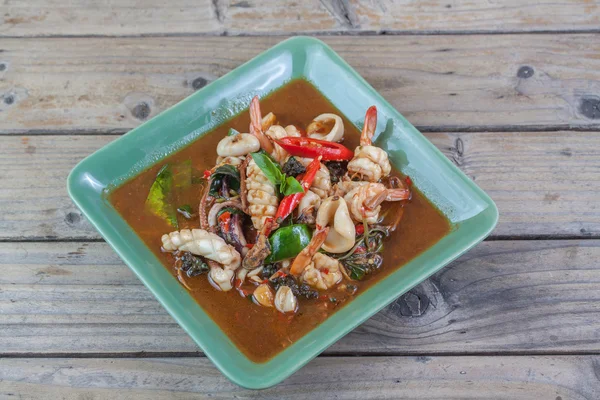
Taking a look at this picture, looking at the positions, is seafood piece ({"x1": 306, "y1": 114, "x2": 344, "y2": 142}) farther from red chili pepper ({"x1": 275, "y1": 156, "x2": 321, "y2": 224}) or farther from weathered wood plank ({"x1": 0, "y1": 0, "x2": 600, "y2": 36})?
weathered wood plank ({"x1": 0, "y1": 0, "x2": 600, "y2": 36})

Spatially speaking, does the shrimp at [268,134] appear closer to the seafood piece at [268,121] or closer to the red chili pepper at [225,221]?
the seafood piece at [268,121]

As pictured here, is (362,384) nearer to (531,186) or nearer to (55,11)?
(531,186)

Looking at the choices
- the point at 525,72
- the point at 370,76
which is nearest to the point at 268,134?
the point at 370,76

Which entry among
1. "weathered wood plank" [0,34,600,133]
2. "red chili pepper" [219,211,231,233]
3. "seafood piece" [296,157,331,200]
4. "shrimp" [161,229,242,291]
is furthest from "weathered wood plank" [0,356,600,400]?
"weathered wood plank" [0,34,600,133]

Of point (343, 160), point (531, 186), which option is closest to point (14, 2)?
point (343, 160)

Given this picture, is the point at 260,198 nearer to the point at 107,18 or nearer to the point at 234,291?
the point at 234,291

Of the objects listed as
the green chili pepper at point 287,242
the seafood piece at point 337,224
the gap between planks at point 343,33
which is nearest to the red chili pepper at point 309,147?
the seafood piece at point 337,224

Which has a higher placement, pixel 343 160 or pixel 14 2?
pixel 14 2

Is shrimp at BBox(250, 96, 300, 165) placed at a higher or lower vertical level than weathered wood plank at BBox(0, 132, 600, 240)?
higher
